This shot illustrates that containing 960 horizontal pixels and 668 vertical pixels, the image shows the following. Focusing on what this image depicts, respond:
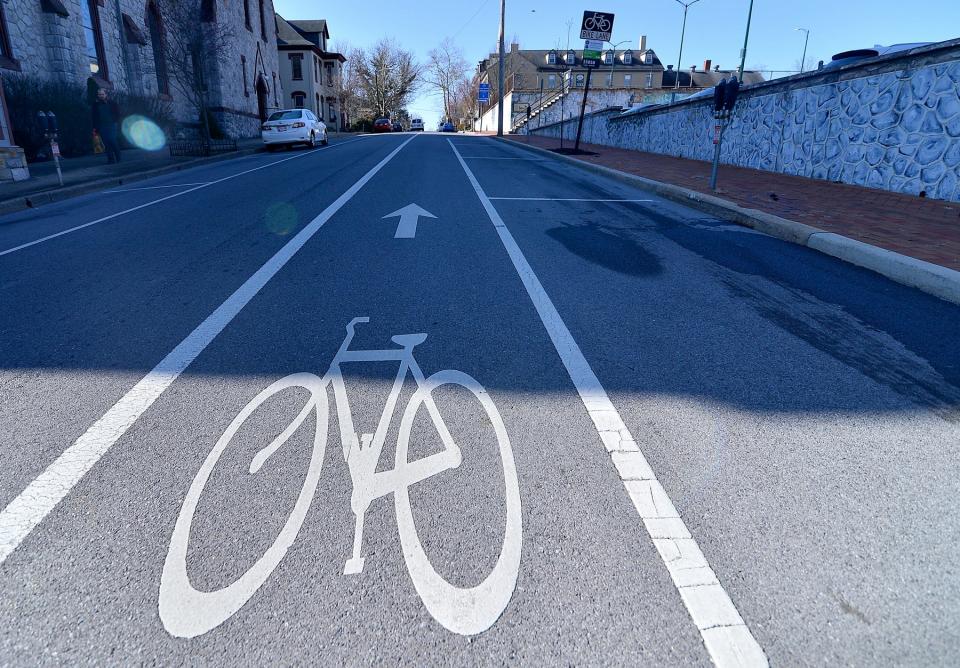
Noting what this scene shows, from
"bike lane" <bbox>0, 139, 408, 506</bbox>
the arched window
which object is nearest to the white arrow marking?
"bike lane" <bbox>0, 139, 408, 506</bbox>

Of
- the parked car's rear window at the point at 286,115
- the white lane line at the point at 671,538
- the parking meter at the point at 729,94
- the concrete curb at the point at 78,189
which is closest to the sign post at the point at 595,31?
the parking meter at the point at 729,94

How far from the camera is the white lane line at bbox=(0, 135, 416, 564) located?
2230mm

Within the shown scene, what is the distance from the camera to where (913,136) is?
9.82 metres

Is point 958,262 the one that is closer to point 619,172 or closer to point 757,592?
point 757,592

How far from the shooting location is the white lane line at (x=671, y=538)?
172cm

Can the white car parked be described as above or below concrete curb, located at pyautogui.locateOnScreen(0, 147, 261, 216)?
above

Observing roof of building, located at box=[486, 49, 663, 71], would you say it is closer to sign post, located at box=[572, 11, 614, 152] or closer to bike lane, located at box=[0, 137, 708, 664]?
sign post, located at box=[572, 11, 614, 152]

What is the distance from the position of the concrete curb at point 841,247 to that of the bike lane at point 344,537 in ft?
12.7

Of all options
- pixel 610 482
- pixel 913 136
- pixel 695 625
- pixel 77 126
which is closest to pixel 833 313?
pixel 610 482

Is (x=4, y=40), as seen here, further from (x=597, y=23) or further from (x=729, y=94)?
(x=729, y=94)

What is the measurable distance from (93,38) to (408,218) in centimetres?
2361

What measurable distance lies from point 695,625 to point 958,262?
19.0ft

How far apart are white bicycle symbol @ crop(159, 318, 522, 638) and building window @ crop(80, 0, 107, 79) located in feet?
87.6

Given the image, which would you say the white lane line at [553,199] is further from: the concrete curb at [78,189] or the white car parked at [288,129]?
the white car parked at [288,129]
